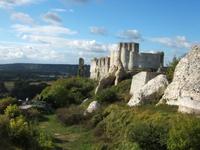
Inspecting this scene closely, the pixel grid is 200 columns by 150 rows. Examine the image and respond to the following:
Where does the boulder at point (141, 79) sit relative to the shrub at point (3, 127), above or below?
above

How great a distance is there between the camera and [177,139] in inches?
982

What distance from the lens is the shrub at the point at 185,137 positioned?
24891 millimetres

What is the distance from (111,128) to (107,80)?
23.0m

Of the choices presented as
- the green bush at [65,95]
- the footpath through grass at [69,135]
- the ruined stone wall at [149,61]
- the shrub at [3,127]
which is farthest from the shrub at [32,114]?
the ruined stone wall at [149,61]

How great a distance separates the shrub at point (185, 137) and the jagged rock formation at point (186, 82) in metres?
7.57

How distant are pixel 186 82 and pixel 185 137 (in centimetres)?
1128

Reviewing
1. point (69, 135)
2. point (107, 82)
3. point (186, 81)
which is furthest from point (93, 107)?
point (107, 82)

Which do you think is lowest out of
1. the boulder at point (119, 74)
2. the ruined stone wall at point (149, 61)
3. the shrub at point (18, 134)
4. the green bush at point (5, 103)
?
the green bush at point (5, 103)

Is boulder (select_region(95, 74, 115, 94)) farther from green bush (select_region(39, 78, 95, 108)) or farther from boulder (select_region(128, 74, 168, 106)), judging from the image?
boulder (select_region(128, 74, 168, 106))

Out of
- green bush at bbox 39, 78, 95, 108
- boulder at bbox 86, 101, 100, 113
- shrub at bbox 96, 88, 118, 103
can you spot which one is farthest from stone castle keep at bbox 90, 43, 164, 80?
boulder at bbox 86, 101, 100, 113

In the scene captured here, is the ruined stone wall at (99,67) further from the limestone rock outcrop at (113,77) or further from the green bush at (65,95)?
the limestone rock outcrop at (113,77)

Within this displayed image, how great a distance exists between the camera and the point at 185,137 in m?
25.0

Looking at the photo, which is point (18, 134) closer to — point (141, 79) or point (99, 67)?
point (141, 79)

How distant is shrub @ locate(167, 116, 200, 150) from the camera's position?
81.7ft
